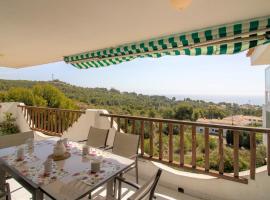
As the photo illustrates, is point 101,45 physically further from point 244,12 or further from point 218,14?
point 244,12

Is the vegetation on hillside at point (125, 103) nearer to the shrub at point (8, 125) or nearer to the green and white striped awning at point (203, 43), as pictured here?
the shrub at point (8, 125)

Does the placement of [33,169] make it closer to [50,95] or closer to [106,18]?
[106,18]

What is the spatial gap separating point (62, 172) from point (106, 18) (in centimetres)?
211

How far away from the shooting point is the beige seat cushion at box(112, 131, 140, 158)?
109 inches

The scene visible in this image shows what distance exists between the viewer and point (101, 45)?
4047 millimetres

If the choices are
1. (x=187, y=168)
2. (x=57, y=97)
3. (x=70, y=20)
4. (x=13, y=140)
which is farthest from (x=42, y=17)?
(x=57, y=97)

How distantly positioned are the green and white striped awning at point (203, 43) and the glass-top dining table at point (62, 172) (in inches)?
86.8

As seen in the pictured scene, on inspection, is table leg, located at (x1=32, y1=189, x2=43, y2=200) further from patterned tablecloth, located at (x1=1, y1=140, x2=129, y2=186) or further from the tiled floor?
the tiled floor

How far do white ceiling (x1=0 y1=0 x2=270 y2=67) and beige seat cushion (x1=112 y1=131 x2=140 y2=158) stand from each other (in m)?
1.79

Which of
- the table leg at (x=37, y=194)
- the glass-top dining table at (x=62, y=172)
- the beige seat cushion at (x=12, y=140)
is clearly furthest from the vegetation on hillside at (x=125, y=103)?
the table leg at (x=37, y=194)

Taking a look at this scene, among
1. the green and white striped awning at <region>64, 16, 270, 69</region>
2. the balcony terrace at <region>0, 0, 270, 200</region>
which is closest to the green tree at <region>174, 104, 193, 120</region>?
the balcony terrace at <region>0, 0, 270, 200</region>

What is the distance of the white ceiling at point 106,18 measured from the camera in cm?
222

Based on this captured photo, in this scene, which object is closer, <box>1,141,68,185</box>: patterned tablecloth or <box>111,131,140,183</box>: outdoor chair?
<box>1,141,68,185</box>: patterned tablecloth

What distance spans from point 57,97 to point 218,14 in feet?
28.8
